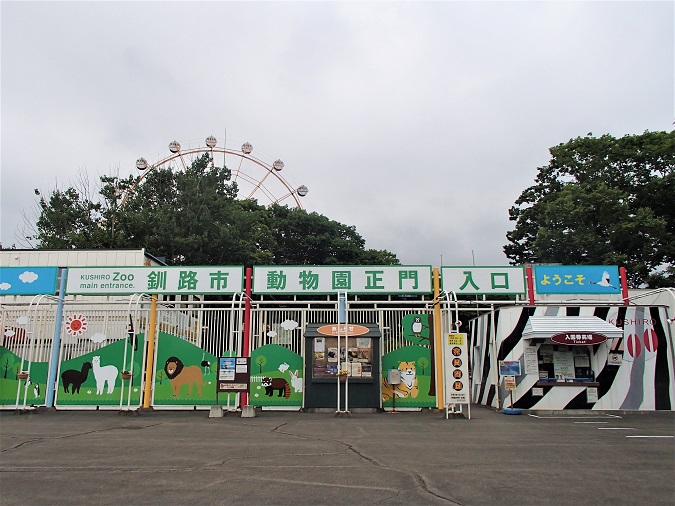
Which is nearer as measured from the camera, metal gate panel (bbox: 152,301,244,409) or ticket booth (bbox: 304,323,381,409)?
ticket booth (bbox: 304,323,381,409)

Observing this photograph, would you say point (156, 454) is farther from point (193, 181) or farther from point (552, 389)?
point (193, 181)

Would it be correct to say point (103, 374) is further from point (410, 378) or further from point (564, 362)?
point (564, 362)

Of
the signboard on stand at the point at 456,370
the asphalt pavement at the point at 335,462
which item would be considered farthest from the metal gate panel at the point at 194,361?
the signboard on stand at the point at 456,370

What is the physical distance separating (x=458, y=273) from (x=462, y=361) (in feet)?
9.18

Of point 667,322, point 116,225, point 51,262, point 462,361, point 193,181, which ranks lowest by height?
point 462,361

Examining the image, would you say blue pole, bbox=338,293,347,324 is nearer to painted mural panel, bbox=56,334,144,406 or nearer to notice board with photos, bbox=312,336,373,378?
notice board with photos, bbox=312,336,373,378

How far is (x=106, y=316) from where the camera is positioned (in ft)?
51.4

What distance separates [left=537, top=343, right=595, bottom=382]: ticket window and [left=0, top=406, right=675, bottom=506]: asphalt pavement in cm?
285

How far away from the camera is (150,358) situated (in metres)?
15.1

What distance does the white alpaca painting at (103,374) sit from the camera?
49.8 ft

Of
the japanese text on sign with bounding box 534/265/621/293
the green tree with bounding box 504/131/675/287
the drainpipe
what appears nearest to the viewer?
the drainpipe

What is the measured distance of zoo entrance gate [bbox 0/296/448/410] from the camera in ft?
49.5

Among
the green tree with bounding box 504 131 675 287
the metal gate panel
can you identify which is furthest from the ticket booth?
the green tree with bounding box 504 131 675 287

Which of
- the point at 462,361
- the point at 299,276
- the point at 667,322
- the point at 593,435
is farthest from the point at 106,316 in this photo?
the point at 667,322
